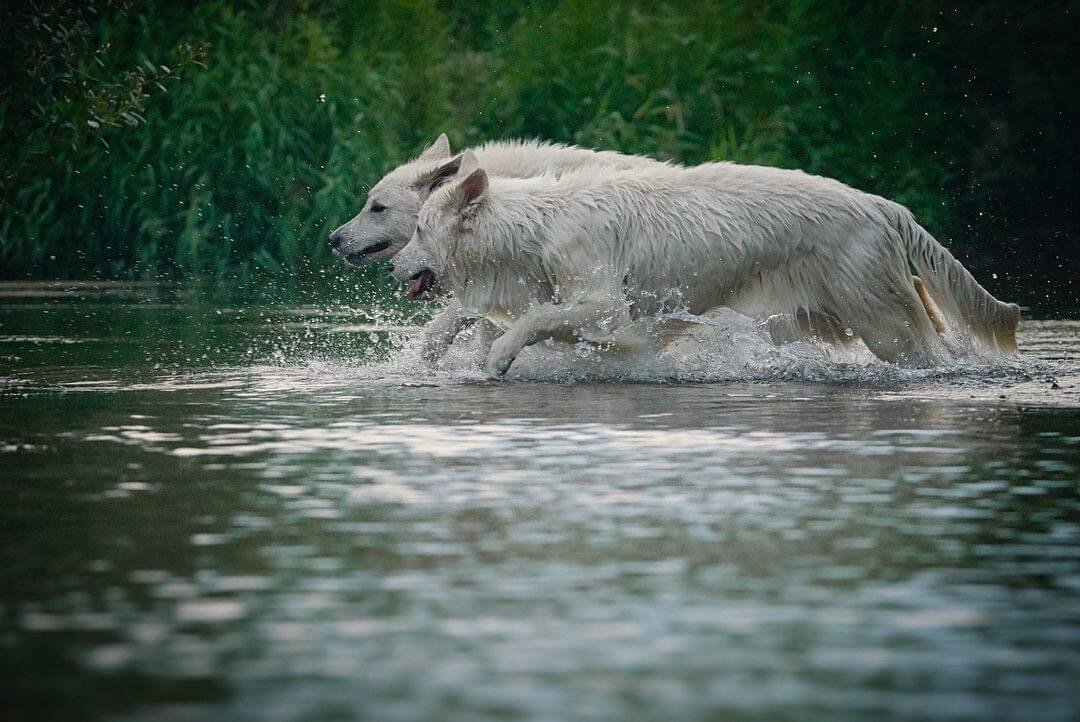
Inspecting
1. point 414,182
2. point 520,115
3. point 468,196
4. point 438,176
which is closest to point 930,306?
point 468,196

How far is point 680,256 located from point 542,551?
5.40 m

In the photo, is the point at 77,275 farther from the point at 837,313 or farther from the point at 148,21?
the point at 837,313

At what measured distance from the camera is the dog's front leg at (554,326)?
10.1 metres

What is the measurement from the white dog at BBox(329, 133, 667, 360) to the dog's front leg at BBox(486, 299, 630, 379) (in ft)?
5.46

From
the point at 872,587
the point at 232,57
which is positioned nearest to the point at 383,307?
the point at 232,57

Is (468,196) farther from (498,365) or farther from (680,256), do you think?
(680,256)

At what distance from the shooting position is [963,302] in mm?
10898

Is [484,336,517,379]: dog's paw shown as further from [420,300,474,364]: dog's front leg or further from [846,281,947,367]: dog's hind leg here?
[846,281,947,367]: dog's hind leg

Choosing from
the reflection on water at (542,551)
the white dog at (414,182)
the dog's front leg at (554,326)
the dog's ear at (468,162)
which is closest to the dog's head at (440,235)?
the dog's ear at (468,162)

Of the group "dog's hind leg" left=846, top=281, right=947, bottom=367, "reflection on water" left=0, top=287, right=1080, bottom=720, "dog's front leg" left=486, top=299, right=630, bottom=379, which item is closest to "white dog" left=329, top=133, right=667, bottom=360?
"dog's front leg" left=486, top=299, right=630, bottom=379

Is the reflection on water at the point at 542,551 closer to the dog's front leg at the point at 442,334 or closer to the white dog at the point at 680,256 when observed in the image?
the white dog at the point at 680,256

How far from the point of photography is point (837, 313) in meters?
10.4

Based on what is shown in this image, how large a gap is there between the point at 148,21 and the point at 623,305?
40.2 feet

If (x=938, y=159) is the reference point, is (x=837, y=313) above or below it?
below
